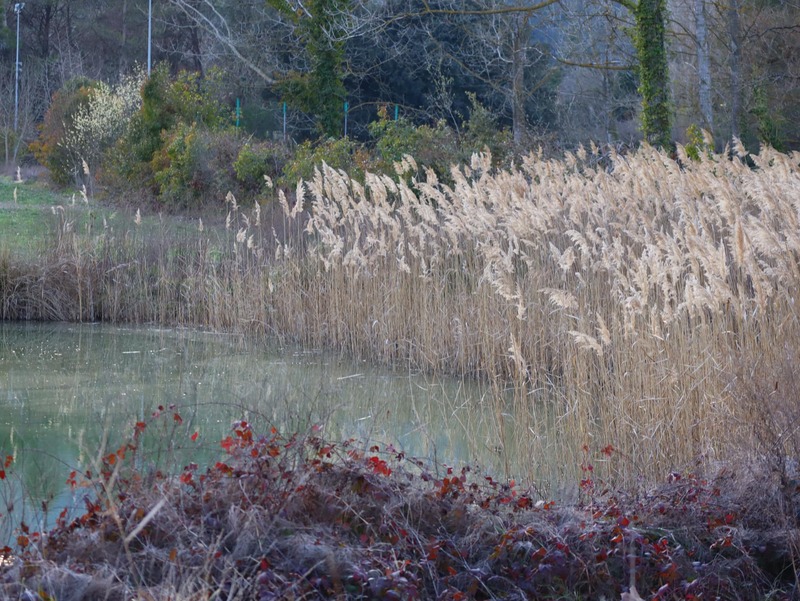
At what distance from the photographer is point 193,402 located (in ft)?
23.4

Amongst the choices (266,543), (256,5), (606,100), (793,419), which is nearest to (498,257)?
(793,419)

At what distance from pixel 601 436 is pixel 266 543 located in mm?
2630

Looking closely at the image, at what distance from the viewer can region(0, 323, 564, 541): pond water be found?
4.82 metres

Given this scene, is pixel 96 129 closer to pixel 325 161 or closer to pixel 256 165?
pixel 256 165

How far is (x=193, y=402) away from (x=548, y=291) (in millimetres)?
2879

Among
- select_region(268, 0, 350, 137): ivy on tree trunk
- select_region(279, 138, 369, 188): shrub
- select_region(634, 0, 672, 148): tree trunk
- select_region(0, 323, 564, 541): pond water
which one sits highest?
select_region(268, 0, 350, 137): ivy on tree trunk

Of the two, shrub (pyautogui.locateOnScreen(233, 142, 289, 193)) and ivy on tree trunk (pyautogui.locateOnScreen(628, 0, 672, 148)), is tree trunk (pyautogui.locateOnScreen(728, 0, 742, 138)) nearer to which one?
ivy on tree trunk (pyautogui.locateOnScreen(628, 0, 672, 148))

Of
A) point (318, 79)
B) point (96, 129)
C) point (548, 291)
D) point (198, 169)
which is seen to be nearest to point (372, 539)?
point (548, 291)

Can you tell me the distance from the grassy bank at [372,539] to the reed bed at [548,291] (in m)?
0.53

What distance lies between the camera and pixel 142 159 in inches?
810

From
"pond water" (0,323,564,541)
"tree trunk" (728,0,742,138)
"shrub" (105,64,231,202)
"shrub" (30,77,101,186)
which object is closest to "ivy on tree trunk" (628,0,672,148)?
"tree trunk" (728,0,742,138)

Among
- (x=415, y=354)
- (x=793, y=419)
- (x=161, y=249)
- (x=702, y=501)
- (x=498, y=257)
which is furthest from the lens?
(x=161, y=249)

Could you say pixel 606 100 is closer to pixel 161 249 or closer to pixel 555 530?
pixel 161 249

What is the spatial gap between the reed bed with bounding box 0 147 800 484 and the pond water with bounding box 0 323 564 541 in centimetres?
26
